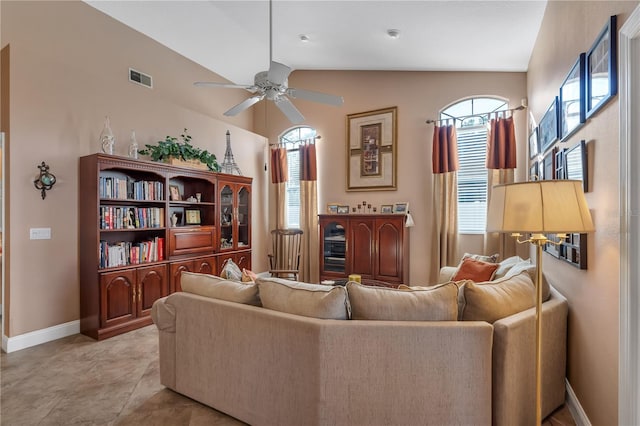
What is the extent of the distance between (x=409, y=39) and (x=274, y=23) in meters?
1.70

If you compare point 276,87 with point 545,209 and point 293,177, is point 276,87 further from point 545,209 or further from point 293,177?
point 293,177

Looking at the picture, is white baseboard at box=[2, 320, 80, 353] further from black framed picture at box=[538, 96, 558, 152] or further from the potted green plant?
black framed picture at box=[538, 96, 558, 152]

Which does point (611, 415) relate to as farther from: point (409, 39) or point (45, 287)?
point (45, 287)

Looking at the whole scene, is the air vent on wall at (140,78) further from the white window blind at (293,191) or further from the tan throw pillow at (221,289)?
the tan throw pillow at (221,289)

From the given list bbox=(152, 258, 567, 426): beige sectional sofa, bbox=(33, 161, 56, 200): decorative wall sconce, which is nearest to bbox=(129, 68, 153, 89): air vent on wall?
bbox=(33, 161, 56, 200): decorative wall sconce

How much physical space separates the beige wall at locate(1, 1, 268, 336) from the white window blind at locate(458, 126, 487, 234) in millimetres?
4331

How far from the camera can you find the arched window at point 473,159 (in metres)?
4.87

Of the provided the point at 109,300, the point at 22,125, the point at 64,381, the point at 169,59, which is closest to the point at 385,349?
the point at 64,381

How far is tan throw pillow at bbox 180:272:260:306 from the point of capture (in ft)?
6.94

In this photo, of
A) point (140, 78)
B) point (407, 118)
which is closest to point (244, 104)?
point (140, 78)

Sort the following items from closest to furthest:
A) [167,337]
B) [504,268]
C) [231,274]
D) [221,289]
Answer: [221,289]
[167,337]
[231,274]
[504,268]

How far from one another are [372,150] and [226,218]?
8.42ft

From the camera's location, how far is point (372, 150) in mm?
5527

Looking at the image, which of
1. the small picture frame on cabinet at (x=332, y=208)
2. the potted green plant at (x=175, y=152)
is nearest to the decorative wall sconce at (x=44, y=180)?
the potted green plant at (x=175, y=152)
